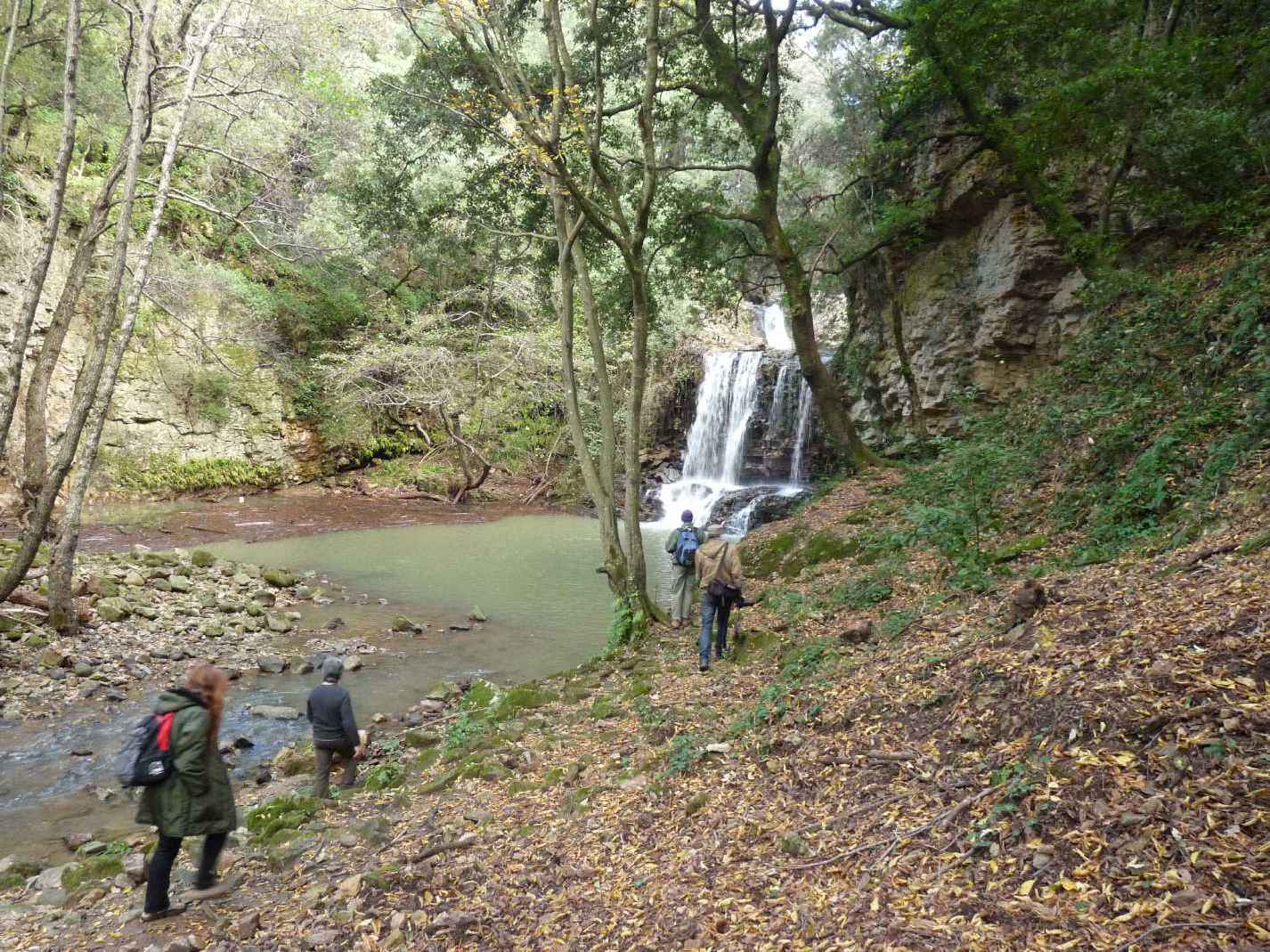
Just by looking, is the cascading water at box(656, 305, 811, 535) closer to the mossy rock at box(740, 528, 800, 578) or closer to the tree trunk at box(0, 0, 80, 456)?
the mossy rock at box(740, 528, 800, 578)

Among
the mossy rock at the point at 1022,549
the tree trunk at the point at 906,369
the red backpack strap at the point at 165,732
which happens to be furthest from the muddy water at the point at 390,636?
the tree trunk at the point at 906,369

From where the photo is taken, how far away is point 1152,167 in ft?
33.3

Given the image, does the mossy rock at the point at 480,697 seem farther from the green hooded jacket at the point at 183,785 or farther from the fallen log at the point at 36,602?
the fallen log at the point at 36,602

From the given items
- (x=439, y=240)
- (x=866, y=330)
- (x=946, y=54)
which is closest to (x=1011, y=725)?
(x=946, y=54)

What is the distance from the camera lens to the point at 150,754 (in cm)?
380

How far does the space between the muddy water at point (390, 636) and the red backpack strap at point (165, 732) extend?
233cm

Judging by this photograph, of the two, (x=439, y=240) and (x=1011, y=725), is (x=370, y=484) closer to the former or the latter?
(x=439, y=240)

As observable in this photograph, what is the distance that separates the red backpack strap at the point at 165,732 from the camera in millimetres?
3807

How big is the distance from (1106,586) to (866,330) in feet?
43.6

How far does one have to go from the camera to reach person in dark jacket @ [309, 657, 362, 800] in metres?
5.59

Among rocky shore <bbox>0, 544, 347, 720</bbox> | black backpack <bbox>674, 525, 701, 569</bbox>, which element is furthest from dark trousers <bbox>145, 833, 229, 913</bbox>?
black backpack <bbox>674, 525, 701, 569</bbox>

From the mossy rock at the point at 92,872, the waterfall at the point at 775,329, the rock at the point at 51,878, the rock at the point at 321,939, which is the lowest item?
the rock at the point at 51,878

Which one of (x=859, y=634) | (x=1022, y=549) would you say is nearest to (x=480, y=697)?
(x=859, y=634)

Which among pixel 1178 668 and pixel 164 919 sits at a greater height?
pixel 1178 668
